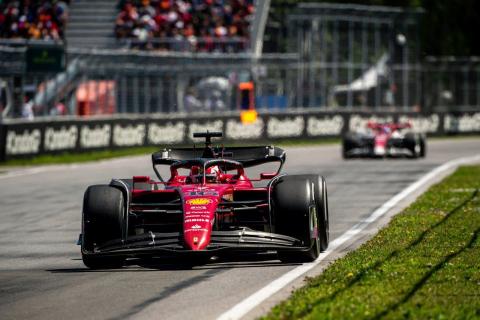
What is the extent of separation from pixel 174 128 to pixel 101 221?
1090 inches

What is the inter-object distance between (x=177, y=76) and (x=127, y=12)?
563cm

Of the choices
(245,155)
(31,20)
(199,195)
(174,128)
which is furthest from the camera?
(31,20)

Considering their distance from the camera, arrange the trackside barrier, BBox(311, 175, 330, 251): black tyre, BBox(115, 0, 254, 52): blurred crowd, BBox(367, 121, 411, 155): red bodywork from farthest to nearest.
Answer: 1. BBox(115, 0, 254, 52): blurred crowd
2. BBox(367, 121, 411, 155): red bodywork
3. the trackside barrier
4. BBox(311, 175, 330, 251): black tyre

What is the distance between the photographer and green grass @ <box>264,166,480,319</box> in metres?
8.66

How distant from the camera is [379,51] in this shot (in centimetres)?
4878

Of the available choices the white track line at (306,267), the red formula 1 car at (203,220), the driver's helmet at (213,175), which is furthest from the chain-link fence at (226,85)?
the red formula 1 car at (203,220)

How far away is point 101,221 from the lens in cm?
1185

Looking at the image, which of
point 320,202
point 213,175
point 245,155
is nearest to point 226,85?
point 245,155

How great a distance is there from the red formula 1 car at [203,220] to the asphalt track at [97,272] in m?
0.20

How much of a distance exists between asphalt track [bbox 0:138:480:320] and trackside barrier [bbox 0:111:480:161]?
721 centimetres

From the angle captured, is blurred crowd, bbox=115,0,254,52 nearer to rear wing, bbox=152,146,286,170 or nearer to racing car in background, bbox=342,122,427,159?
racing car in background, bbox=342,122,427,159

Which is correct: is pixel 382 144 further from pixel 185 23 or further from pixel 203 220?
pixel 203 220

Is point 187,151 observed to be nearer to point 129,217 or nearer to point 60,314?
point 129,217

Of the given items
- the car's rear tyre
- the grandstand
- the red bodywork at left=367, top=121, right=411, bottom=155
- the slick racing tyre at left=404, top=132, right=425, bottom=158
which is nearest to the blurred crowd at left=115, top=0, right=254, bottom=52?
the grandstand
